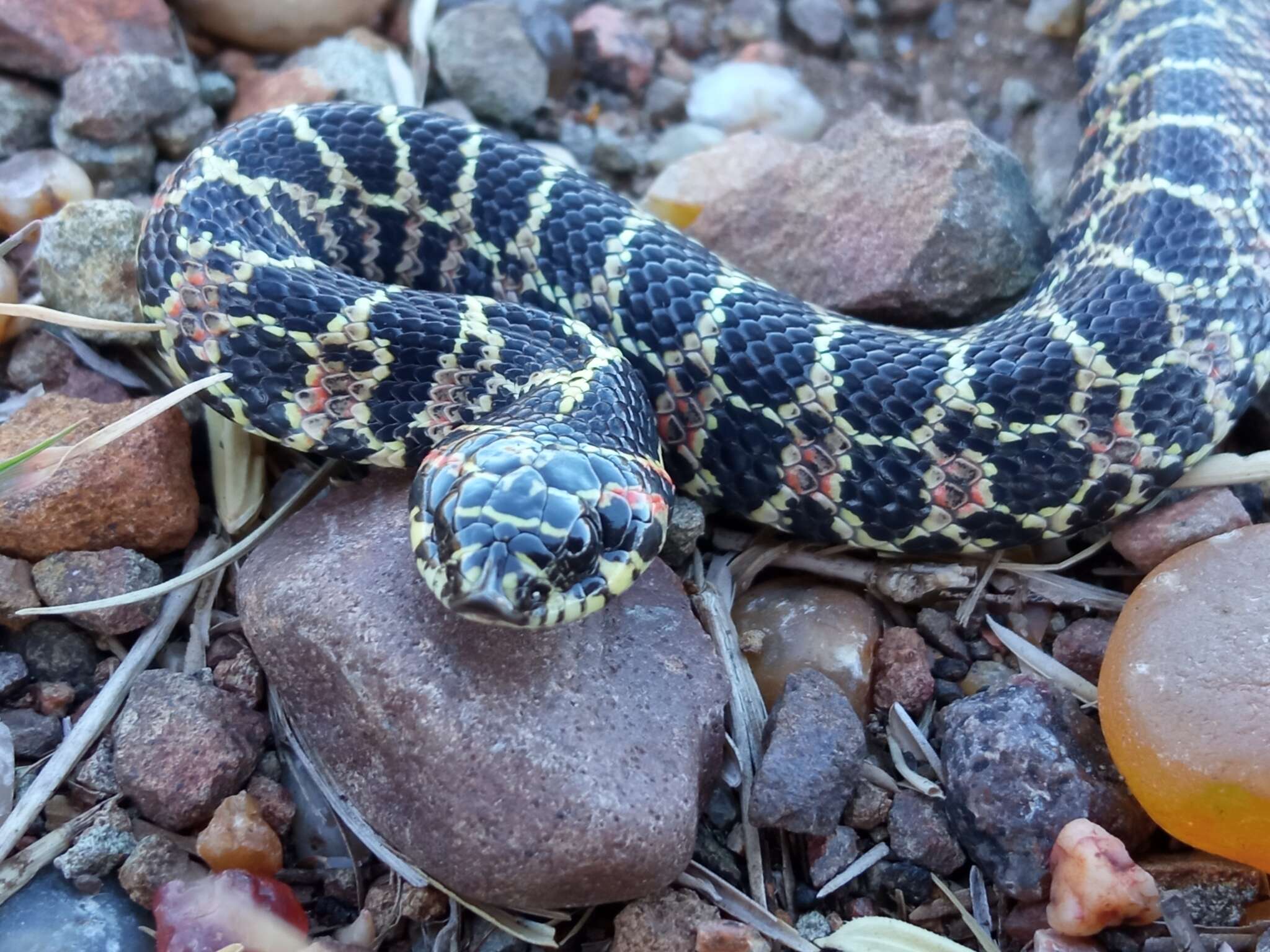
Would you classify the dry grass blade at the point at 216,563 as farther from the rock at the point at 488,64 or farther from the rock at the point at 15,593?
the rock at the point at 488,64

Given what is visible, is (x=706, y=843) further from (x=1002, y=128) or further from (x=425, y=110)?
(x=1002, y=128)

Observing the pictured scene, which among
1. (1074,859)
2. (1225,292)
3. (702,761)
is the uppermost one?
(1225,292)

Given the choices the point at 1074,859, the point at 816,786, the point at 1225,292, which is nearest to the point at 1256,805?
the point at 1074,859

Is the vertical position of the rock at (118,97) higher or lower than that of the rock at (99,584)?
higher

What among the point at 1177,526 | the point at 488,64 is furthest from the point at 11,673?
the point at 1177,526

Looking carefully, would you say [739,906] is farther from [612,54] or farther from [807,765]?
[612,54]

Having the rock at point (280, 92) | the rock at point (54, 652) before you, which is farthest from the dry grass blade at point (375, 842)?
the rock at point (280, 92)

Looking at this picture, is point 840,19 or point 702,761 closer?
point 702,761
